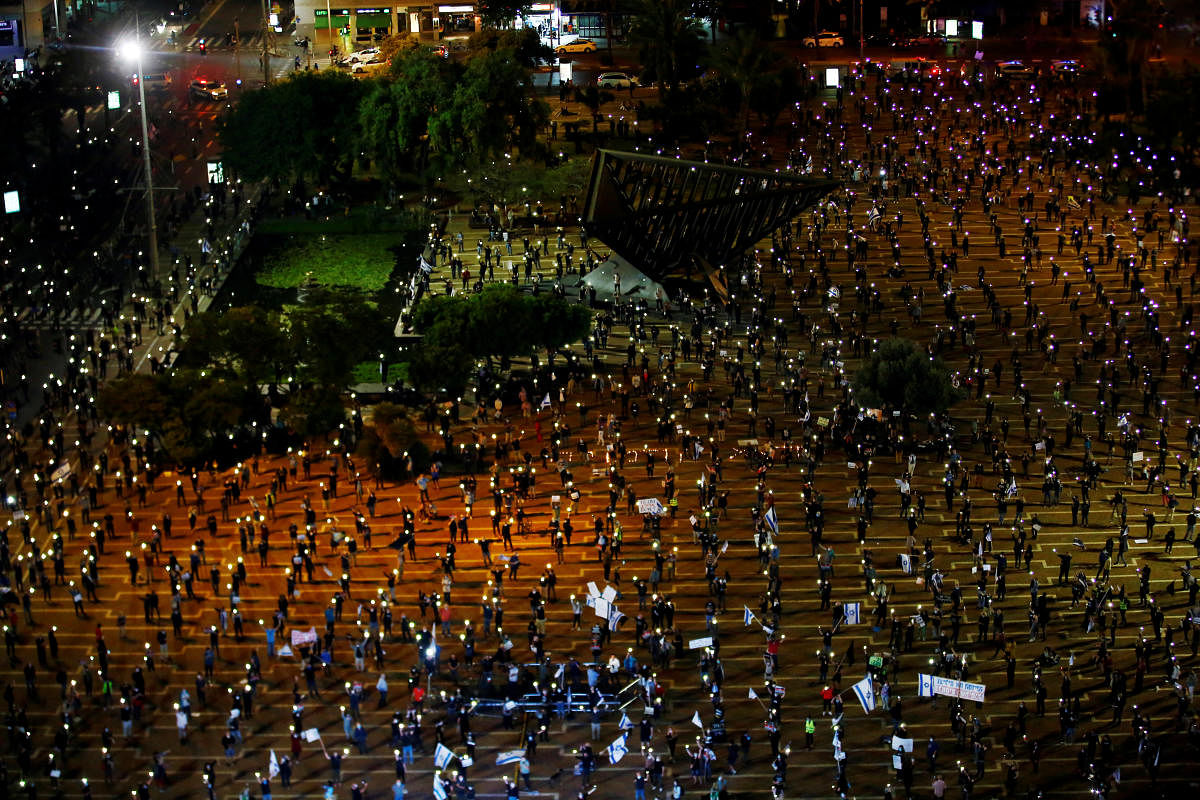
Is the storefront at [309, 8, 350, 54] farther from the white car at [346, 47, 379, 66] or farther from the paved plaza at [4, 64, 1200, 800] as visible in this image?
the paved plaza at [4, 64, 1200, 800]

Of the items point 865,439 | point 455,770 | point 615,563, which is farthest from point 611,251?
point 455,770

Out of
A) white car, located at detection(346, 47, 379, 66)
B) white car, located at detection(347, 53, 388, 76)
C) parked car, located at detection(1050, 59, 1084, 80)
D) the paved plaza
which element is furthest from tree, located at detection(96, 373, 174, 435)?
parked car, located at detection(1050, 59, 1084, 80)

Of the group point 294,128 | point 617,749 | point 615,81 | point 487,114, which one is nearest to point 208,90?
point 615,81

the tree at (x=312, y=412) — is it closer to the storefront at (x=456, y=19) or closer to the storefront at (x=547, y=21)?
the storefront at (x=547, y=21)

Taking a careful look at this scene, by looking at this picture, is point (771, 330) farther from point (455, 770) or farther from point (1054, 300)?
point (455, 770)

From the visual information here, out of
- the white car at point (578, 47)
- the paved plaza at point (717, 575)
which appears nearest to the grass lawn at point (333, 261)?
the paved plaza at point (717, 575)
